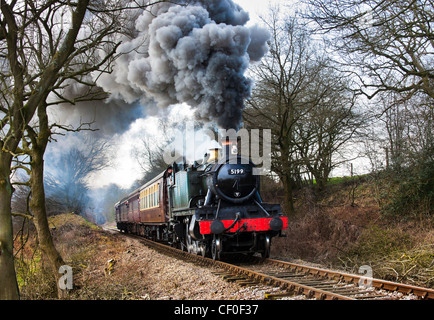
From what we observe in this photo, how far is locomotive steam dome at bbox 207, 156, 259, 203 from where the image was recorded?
30.5 ft

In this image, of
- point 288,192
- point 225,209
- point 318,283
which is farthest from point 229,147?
point 288,192

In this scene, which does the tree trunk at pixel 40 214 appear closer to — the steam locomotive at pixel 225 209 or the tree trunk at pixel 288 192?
the steam locomotive at pixel 225 209

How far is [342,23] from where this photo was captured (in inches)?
289

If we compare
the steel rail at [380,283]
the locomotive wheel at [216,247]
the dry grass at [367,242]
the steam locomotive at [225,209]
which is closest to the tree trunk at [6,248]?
the steam locomotive at [225,209]

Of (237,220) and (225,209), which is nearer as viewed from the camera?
(237,220)

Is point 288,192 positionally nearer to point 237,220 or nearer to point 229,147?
point 229,147

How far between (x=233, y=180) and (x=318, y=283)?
355cm

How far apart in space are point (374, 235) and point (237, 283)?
561 cm

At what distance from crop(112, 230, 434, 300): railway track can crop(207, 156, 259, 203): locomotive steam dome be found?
1643 mm

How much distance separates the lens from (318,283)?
6.46 meters

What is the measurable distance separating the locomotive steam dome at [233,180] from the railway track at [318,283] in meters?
1.64

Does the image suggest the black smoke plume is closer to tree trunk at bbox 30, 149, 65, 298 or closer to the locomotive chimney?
the locomotive chimney

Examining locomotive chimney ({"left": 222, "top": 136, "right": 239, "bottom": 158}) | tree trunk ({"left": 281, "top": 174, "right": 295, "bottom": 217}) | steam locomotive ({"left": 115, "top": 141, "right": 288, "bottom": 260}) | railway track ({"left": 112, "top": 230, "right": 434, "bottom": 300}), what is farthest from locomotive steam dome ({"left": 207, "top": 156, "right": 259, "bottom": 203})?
tree trunk ({"left": 281, "top": 174, "right": 295, "bottom": 217})
